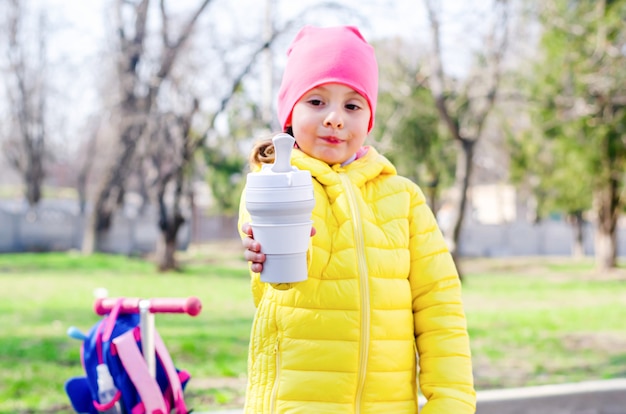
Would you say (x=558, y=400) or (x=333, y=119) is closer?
(x=333, y=119)

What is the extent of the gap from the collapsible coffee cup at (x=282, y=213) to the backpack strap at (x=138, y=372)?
1030 mm

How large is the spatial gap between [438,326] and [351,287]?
28 centimetres

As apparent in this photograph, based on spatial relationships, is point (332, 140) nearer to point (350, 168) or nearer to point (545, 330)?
point (350, 168)

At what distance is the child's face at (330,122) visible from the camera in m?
1.98

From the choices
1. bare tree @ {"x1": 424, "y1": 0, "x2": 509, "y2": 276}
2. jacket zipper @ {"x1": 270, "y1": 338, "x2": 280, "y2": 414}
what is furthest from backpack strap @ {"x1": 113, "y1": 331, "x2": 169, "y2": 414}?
bare tree @ {"x1": 424, "y1": 0, "x2": 509, "y2": 276}

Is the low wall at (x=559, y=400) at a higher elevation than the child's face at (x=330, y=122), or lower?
lower

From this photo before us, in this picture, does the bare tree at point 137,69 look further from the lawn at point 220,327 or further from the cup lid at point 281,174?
the cup lid at point 281,174

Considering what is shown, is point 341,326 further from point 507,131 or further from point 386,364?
point 507,131

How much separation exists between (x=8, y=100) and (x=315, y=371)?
27814 mm

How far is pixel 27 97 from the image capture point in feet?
86.0

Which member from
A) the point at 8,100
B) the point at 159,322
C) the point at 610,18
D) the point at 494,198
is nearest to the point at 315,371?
the point at 159,322

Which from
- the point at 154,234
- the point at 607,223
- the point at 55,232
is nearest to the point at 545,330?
the point at 607,223

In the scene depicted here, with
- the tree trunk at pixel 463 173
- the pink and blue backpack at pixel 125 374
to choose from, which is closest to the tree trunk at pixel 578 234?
the tree trunk at pixel 463 173

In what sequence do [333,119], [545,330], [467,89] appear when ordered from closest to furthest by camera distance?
[333,119] → [545,330] → [467,89]
